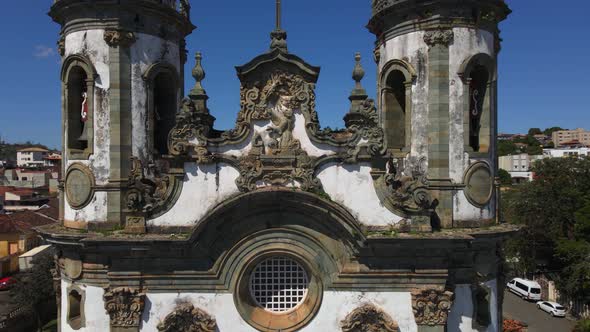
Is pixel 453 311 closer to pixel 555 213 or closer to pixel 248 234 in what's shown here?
pixel 248 234

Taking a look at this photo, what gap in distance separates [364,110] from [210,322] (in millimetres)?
6939

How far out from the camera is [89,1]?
14.2 meters

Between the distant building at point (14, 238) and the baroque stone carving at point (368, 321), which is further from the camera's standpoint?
the distant building at point (14, 238)

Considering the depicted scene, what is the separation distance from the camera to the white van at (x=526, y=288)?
39.4m

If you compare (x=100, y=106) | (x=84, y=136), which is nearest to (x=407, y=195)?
(x=100, y=106)

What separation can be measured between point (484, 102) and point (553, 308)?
27713 mm

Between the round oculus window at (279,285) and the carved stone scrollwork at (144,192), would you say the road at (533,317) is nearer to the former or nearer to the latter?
the round oculus window at (279,285)

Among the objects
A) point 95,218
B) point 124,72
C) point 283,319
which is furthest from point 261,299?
point 124,72

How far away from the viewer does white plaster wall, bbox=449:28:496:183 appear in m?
14.5

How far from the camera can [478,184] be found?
14.6 meters

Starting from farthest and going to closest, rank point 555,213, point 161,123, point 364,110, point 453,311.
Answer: point 555,213 → point 161,123 → point 453,311 → point 364,110

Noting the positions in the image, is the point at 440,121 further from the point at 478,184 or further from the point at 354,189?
the point at 354,189

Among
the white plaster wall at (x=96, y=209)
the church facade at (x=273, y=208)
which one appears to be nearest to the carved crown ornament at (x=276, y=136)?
the church facade at (x=273, y=208)

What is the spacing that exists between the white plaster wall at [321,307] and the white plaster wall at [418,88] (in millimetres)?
4474
